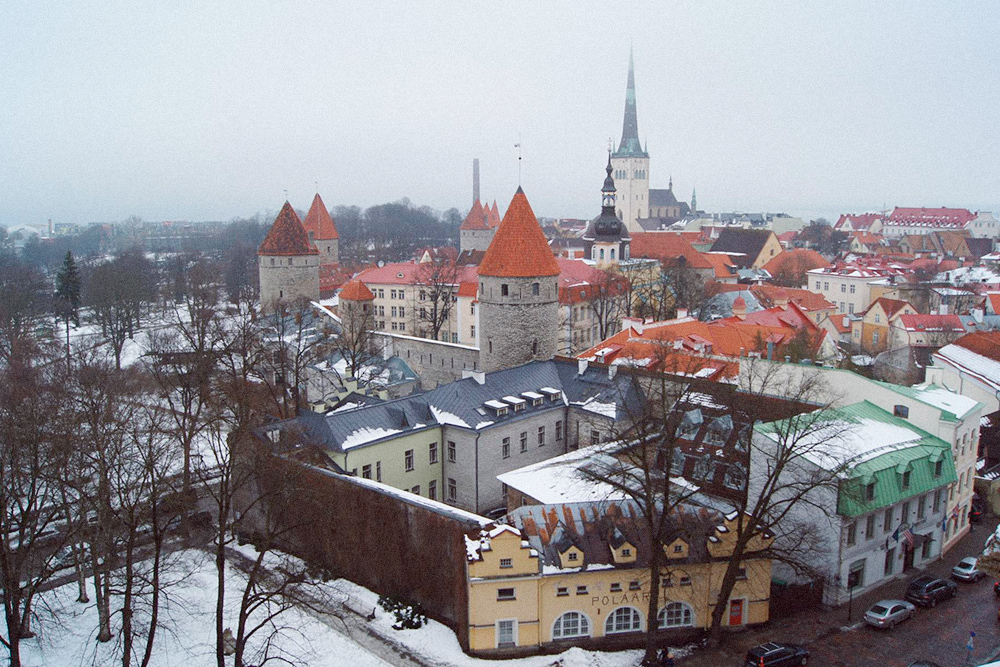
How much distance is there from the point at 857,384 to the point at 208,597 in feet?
60.4

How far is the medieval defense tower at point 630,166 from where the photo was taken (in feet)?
339

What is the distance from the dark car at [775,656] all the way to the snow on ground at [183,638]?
298 inches

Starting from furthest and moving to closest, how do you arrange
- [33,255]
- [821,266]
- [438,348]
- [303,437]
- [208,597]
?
1. [33,255]
2. [821,266]
3. [438,348]
4. [303,437]
5. [208,597]

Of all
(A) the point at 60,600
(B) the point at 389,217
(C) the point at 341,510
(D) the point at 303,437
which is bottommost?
(A) the point at 60,600

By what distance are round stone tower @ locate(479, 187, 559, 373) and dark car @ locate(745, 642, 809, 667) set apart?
16.1 m

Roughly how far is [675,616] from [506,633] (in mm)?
3838

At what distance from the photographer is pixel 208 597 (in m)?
20.0

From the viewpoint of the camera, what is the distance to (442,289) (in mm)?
47344

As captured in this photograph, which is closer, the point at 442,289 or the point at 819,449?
the point at 819,449

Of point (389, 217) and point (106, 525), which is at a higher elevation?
point (389, 217)

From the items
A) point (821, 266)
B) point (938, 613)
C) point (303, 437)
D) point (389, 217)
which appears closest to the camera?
point (938, 613)

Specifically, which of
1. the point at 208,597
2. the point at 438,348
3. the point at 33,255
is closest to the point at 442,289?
the point at 438,348

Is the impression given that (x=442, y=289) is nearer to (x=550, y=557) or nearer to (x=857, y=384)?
(x=857, y=384)

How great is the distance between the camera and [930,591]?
744 inches
